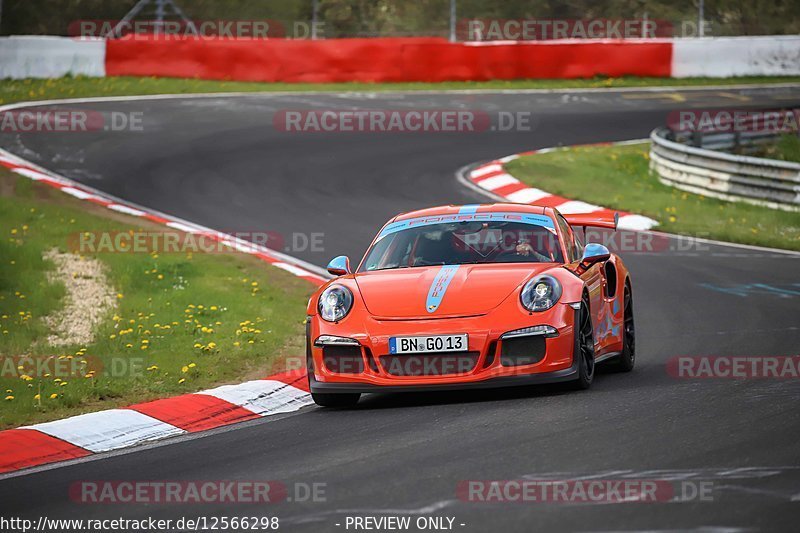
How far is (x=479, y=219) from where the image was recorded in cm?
919

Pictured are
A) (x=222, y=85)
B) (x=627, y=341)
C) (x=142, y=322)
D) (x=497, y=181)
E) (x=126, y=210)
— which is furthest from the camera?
(x=222, y=85)

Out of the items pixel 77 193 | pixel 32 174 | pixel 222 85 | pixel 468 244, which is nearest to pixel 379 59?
pixel 222 85

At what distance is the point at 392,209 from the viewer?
17188 mm

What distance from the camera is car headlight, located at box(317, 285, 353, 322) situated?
8172 millimetres

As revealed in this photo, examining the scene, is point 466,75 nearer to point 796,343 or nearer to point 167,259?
point 167,259

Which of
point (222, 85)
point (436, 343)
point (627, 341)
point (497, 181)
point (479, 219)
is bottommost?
point (497, 181)

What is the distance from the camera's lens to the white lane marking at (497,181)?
19297 millimetres

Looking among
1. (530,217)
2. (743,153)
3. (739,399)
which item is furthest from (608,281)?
(743,153)

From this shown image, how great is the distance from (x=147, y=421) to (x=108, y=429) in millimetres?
289

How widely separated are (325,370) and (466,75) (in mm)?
22288

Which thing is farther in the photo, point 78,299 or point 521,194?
point 521,194

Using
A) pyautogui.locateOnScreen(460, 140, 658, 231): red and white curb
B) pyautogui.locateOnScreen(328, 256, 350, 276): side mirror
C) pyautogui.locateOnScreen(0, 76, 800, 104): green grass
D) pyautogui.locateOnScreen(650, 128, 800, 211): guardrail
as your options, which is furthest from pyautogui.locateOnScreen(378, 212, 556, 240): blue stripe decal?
pyautogui.locateOnScreen(0, 76, 800, 104): green grass

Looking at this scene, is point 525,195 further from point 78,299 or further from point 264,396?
point 264,396

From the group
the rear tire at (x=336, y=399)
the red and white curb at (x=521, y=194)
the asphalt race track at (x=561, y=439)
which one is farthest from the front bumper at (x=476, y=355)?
the red and white curb at (x=521, y=194)
